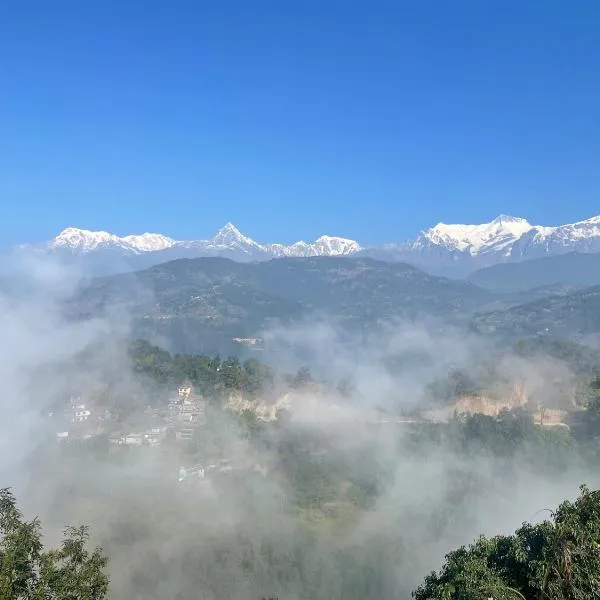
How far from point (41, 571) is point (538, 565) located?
9780mm

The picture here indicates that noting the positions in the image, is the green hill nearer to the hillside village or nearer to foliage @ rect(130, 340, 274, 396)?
foliage @ rect(130, 340, 274, 396)

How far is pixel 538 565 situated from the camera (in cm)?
1224

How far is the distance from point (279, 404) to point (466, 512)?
81.1ft

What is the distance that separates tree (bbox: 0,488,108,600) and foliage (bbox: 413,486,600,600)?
701 centimetres

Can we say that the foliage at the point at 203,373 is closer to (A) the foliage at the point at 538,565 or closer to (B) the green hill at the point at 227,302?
(A) the foliage at the point at 538,565

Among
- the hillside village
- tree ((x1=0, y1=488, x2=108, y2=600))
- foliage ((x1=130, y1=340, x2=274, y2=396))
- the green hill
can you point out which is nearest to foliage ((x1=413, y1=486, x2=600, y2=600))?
tree ((x1=0, y1=488, x2=108, y2=600))

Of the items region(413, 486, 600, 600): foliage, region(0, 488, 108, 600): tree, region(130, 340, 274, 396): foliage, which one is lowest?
region(413, 486, 600, 600): foliage

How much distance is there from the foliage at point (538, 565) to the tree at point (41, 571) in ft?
23.0

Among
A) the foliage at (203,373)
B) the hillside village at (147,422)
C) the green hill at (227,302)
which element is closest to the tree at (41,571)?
the hillside village at (147,422)

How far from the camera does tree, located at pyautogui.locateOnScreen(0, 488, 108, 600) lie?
11789 mm

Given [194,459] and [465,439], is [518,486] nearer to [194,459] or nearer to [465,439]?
[465,439]

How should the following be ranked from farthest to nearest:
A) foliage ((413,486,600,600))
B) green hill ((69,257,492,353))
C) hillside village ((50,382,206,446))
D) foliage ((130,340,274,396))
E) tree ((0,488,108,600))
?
green hill ((69,257,492,353)), foliage ((130,340,274,396)), hillside village ((50,382,206,446)), tree ((0,488,108,600)), foliage ((413,486,600,600))

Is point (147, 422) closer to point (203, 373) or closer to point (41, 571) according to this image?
point (203, 373)

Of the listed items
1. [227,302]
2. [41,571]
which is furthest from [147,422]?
[227,302]
